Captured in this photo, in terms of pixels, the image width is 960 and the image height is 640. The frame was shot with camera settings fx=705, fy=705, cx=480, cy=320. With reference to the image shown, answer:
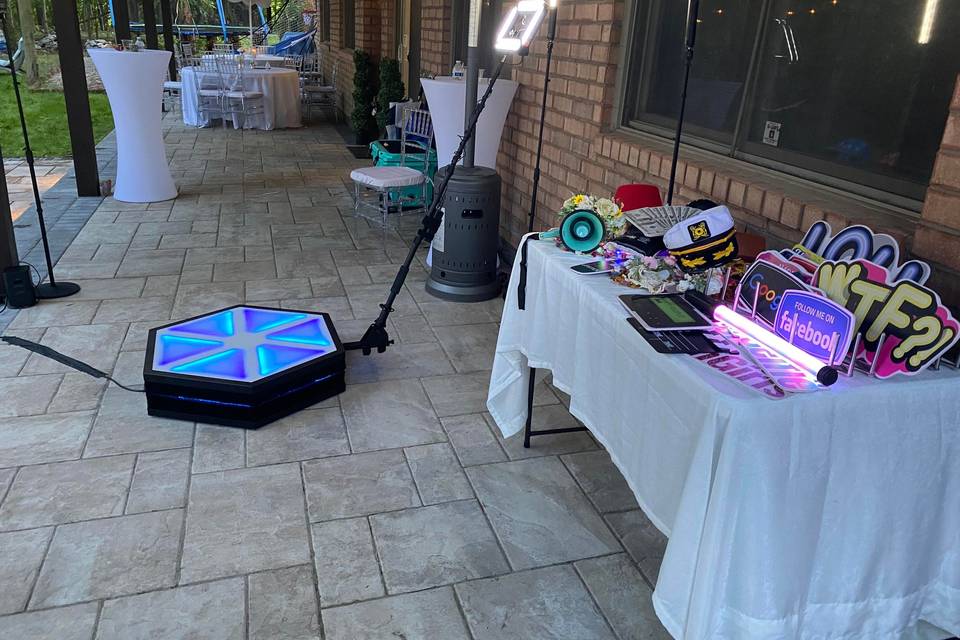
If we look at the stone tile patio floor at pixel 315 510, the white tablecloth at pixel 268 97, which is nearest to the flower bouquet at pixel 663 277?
the stone tile patio floor at pixel 315 510

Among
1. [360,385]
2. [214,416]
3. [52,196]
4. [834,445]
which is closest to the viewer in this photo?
[834,445]

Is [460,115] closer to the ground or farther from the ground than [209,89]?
farther from the ground

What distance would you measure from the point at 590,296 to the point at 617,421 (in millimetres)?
339

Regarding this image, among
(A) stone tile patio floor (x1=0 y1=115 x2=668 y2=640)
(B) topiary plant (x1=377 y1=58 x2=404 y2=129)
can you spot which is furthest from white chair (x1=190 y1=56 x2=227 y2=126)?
(A) stone tile patio floor (x1=0 y1=115 x2=668 y2=640)

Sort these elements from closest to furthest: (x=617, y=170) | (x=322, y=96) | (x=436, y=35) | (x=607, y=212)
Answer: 1. (x=607, y=212)
2. (x=617, y=170)
3. (x=436, y=35)
4. (x=322, y=96)

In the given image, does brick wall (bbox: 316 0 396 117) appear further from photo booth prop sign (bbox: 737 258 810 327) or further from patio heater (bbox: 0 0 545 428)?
photo booth prop sign (bbox: 737 258 810 327)

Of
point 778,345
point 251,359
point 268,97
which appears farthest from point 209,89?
point 778,345

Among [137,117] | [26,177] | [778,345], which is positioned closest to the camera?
[778,345]

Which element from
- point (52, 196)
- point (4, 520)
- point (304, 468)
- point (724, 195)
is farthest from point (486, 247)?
point (52, 196)

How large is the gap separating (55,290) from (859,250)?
3.81m

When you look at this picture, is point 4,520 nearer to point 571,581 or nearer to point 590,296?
point 571,581

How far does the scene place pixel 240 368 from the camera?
8.83 feet

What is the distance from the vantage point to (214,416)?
105 inches

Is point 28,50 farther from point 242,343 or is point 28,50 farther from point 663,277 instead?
point 663,277
